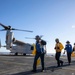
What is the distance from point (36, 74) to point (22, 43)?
140 feet

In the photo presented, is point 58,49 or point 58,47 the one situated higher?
point 58,47

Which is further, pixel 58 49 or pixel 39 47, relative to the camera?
pixel 58 49

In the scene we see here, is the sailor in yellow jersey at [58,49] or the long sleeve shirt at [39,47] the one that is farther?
the sailor in yellow jersey at [58,49]

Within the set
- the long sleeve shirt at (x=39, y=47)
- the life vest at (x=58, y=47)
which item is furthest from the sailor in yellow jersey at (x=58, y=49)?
the long sleeve shirt at (x=39, y=47)

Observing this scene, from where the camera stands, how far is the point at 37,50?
12125 millimetres

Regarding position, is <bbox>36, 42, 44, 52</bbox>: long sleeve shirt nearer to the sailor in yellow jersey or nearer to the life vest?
the sailor in yellow jersey

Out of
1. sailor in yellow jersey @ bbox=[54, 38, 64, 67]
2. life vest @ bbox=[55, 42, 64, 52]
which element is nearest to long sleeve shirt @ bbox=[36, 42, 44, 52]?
sailor in yellow jersey @ bbox=[54, 38, 64, 67]

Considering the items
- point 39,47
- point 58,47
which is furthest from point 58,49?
point 39,47

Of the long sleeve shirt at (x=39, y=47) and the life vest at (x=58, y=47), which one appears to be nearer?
the long sleeve shirt at (x=39, y=47)

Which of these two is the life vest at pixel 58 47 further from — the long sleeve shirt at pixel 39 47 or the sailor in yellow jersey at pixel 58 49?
the long sleeve shirt at pixel 39 47

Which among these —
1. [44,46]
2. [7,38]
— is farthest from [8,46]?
[44,46]

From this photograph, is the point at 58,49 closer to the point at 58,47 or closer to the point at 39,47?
the point at 58,47

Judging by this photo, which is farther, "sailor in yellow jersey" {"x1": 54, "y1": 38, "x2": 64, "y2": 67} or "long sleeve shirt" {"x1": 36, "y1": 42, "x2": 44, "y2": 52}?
"sailor in yellow jersey" {"x1": 54, "y1": 38, "x2": 64, "y2": 67}

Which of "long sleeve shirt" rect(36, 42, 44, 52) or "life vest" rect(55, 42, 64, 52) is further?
"life vest" rect(55, 42, 64, 52)
